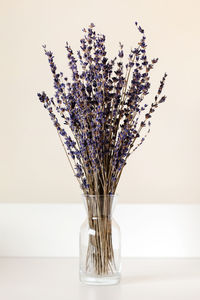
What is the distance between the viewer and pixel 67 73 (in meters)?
1.66

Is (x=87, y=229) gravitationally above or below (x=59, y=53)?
below

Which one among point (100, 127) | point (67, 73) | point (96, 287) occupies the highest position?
point (67, 73)

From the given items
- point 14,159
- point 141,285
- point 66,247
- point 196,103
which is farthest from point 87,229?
point 196,103

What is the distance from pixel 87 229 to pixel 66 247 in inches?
16.7

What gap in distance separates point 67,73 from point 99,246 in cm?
70

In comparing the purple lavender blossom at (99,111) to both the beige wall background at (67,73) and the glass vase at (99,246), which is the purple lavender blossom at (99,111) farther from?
the beige wall background at (67,73)

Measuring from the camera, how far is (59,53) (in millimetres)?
1673

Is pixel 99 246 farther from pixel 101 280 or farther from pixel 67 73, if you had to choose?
pixel 67 73

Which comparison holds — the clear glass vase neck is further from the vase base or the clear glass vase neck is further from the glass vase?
the vase base

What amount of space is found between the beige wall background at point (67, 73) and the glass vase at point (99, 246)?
435 millimetres

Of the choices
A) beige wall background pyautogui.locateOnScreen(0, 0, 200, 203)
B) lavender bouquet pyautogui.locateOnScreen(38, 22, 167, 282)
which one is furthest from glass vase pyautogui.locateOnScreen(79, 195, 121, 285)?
beige wall background pyautogui.locateOnScreen(0, 0, 200, 203)

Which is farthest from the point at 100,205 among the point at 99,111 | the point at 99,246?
the point at 99,111

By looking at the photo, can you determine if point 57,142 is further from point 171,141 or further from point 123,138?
point 123,138

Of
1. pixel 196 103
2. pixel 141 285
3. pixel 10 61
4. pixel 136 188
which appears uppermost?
pixel 10 61
